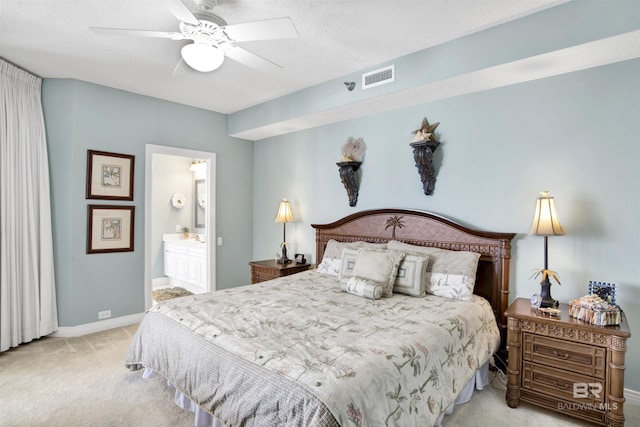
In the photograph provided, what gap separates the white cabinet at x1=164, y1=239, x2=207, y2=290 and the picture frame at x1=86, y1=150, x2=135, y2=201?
151cm

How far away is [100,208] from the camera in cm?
383

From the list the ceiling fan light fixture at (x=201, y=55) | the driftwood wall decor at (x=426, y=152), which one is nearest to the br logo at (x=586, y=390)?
the driftwood wall decor at (x=426, y=152)

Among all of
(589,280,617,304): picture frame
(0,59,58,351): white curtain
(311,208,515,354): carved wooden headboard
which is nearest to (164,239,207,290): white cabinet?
(0,59,58,351): white curtain

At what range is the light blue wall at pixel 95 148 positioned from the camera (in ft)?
11.9

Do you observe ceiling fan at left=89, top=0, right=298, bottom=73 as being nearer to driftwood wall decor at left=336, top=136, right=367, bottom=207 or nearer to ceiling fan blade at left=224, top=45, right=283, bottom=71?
ceiling fan blade at left=224, top=45, right=283, bottom=71

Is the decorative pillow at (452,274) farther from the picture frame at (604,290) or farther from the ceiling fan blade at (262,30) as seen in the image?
the ceiling fan blade at (262,30)

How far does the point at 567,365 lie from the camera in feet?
7.22

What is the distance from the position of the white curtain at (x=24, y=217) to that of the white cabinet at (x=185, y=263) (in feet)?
6.39

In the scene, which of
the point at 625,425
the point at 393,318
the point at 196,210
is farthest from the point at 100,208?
the point at 625,425

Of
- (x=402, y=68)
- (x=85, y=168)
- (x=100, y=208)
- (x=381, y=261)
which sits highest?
(x=402, y=68)

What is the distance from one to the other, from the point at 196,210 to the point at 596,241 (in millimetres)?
6149

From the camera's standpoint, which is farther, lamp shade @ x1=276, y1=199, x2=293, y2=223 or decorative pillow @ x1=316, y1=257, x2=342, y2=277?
lamp shade @ x1=276, y1=199, x2=293, y2=223

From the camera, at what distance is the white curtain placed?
319cm

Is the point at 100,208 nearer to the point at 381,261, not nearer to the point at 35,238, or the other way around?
the point at 35,238
